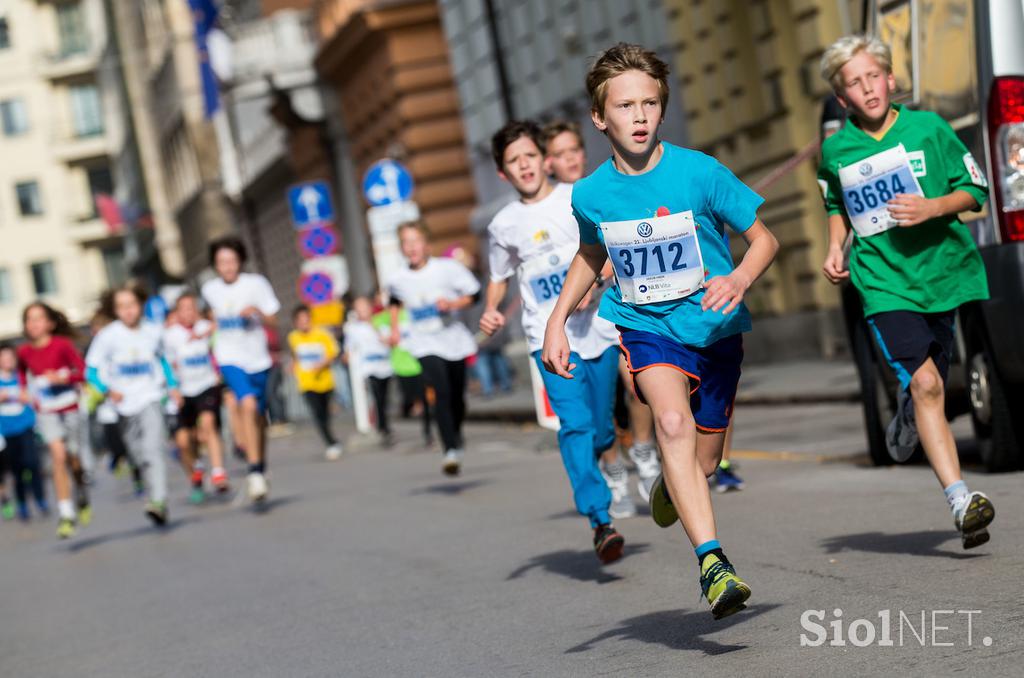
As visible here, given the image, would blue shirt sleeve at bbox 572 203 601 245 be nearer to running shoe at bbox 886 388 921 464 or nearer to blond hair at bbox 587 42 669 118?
blond hair at bbox 587 42 669 118

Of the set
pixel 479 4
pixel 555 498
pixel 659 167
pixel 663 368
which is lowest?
pixel 555 498

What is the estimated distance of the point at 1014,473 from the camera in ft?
31.8

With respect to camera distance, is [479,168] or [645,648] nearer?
[645,648]

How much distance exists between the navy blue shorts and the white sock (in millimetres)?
10415

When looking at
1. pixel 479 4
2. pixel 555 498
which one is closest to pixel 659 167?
pixel 555 498

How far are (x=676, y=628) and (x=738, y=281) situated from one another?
1312mm

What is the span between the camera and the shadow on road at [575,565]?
8.85m

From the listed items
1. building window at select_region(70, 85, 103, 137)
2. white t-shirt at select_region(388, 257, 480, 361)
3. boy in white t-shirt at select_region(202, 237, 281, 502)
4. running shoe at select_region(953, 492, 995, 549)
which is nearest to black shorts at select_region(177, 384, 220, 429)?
boy in white t-shirt at select_region(202, 237, 281, 502)

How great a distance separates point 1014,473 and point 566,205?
236 centimetres

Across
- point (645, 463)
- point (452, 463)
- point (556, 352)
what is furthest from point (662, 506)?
point (452, 463)

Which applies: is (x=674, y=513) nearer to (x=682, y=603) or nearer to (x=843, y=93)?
(x=682, y=603)

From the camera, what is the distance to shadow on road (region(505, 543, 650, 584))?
8852 millimetres

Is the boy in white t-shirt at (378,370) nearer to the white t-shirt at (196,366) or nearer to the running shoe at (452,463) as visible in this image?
the white t-shirt at (196,366)

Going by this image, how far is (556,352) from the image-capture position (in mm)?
6887
